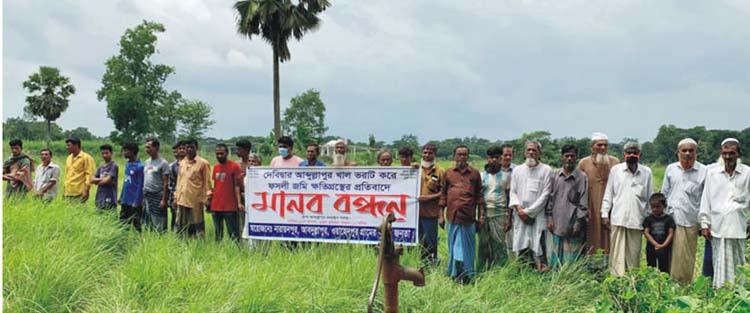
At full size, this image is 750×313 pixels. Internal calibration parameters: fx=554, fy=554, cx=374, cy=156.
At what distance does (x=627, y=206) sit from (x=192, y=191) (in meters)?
4.51

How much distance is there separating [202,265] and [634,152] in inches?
154

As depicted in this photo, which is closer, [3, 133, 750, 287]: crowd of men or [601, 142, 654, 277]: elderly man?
[3, 133, 750, 287]: crowd of men

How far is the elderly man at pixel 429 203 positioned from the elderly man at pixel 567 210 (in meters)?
1.10

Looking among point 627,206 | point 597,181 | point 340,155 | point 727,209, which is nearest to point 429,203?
point 340,155

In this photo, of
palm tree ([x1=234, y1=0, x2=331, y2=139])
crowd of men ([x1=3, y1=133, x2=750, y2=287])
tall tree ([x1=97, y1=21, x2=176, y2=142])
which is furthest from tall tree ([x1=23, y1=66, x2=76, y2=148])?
crowd of men ([x1=3, y1=133, x2=750, y2=287])

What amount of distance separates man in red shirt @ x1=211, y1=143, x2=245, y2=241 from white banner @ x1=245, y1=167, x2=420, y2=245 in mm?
318

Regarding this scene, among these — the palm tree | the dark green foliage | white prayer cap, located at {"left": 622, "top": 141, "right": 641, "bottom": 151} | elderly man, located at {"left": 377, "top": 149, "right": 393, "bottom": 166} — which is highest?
the palm tree

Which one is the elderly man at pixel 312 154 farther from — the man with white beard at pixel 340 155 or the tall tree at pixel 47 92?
the tall tree at pixel 47 92

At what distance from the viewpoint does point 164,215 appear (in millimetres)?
6676

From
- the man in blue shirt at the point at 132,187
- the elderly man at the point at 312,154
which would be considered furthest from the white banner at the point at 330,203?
the man in blue shirt at the point at 132,187

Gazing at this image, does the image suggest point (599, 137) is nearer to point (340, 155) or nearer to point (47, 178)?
point (340, 155)

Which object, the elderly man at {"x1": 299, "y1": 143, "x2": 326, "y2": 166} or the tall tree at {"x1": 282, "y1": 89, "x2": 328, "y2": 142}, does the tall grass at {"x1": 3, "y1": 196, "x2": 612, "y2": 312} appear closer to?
the elderly man at {"x1": 299, "y1": 143, "x2": 326, "y2": 166}

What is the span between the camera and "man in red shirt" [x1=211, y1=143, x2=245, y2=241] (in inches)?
239

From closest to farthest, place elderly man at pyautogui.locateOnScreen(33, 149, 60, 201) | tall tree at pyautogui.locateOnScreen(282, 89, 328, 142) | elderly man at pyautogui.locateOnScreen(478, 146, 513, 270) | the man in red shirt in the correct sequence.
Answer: elderly man at pyautogui.locateOnScreen(478, 146, 513, 270) → the man in red shirt → elderly man at pyautogui.locateOnScreen(33, 149, 60, 201) → tall tree at pyautogui.locateOnScreen(282, 89, 328, 142)
